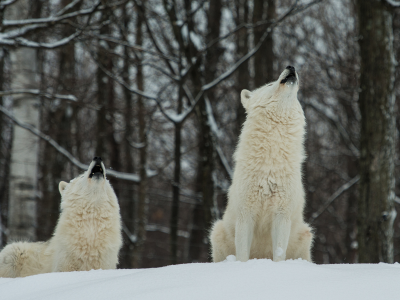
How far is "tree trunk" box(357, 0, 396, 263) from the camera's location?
8.13 m

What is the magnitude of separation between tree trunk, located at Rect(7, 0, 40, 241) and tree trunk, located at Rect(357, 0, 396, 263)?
7057 millimetres

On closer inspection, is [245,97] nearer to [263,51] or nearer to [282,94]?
[282,94]

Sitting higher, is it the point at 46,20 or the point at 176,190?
the point at 46,20

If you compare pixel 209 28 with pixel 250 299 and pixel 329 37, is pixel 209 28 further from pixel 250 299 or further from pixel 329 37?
pixel 250 299

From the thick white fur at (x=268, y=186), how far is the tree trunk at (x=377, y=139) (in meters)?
3.09

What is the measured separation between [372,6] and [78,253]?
6.90 meters

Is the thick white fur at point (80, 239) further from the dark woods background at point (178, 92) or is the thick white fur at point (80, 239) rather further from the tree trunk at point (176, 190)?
the tree trunk at point (176, 190)

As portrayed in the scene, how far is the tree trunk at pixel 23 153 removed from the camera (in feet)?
33.3

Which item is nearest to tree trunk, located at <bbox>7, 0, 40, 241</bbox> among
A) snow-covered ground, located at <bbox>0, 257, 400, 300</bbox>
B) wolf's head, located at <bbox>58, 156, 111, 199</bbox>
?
wolf's head, located at <bbox>58, 156, 111, 199</bbox>

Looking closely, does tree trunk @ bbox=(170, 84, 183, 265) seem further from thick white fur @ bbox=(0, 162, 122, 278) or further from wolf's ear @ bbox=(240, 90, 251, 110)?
wolf's ear @ bbox=(240, 90, 251, 110)

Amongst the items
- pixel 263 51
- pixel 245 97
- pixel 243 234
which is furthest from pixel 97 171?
pixel 263 51

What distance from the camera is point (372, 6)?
865cm

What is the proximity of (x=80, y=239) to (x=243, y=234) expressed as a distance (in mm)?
2385

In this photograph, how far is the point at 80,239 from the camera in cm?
611
